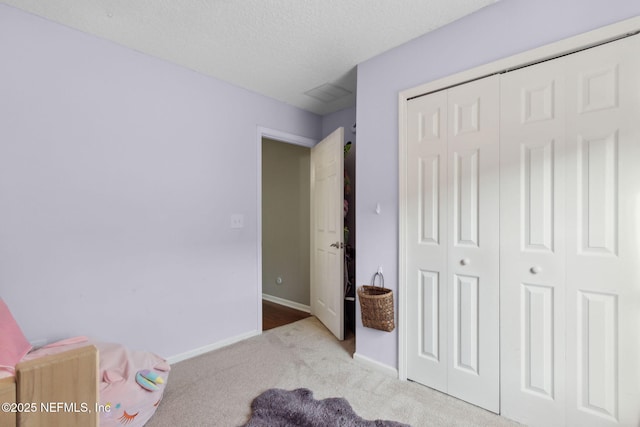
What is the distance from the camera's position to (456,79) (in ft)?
6.16

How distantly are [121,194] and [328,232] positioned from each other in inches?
71.7

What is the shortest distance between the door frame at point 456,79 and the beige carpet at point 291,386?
0.30 meters

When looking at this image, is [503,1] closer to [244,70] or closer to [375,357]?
[244,70]

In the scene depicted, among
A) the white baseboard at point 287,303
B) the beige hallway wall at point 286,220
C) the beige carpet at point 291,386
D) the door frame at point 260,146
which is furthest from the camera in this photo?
the beige hallway wall at point 286,220

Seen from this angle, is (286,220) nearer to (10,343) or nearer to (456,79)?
(456,79)

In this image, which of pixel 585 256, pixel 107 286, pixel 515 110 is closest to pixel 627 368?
pixel 585 256

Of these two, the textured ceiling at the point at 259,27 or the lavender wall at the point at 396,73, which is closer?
the lavender wall at the point at 396,73

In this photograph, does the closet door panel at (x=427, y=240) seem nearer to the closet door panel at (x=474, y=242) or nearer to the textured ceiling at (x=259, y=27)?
the closet door panel at (x=474, y=242)

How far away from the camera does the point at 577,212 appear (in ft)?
4.89

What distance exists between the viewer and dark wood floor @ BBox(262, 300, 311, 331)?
3.32 meters

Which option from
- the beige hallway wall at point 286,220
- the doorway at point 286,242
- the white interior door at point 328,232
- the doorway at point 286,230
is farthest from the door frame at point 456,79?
the beige hallway wall at point 286,220

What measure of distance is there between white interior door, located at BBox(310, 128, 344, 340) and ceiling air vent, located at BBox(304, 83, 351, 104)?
43 cm

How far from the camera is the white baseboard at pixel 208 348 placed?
94.3 inches

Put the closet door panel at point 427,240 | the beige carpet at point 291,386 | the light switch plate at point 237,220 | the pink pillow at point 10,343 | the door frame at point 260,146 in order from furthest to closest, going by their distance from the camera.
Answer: the door frame at point 260,146 → the light switch plate at point 237,220 → the closet door panel at point 427,240 → the beige carpet at point 291,386 → the pink pillow at point 10,343
